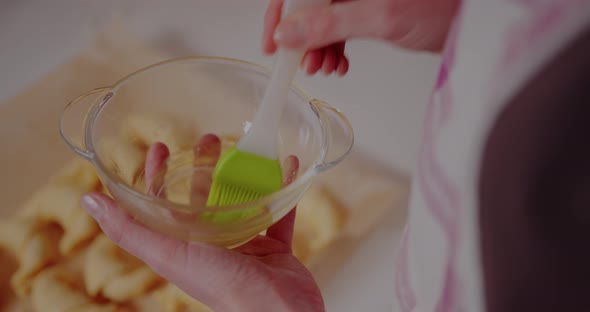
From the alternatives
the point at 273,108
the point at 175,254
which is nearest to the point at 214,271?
the point at 175,254

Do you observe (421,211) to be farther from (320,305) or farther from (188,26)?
(188,26)

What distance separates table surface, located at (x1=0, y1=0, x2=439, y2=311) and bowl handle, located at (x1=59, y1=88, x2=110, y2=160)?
37 centimetres

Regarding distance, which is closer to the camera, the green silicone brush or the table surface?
the green silicone brush

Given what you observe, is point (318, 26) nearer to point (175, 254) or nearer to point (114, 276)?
point (175, 254)

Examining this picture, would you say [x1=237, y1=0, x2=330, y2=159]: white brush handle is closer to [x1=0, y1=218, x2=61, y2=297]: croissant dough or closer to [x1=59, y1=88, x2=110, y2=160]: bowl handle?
[x1=59, y1=88, x2=110, y2=160]: bowl handle

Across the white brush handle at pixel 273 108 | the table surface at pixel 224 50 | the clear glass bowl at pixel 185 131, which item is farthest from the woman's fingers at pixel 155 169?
the table surface at pixel 224 50

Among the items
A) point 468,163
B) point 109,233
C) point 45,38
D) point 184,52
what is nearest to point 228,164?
point 109,233

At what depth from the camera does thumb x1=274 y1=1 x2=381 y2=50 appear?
0.40 meters

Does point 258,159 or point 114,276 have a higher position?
point 258,159

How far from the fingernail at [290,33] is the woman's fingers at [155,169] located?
205 millimetres

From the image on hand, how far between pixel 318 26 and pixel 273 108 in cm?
8

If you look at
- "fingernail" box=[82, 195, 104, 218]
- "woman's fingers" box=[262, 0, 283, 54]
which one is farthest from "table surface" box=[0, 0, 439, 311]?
"fingernail" box=[82, 195, 104, 218]

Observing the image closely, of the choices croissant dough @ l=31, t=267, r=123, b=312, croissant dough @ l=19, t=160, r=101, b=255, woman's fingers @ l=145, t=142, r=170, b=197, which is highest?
woman's fingers @ l=145, t=142, r=170, b=197

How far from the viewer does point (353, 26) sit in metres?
0.41
